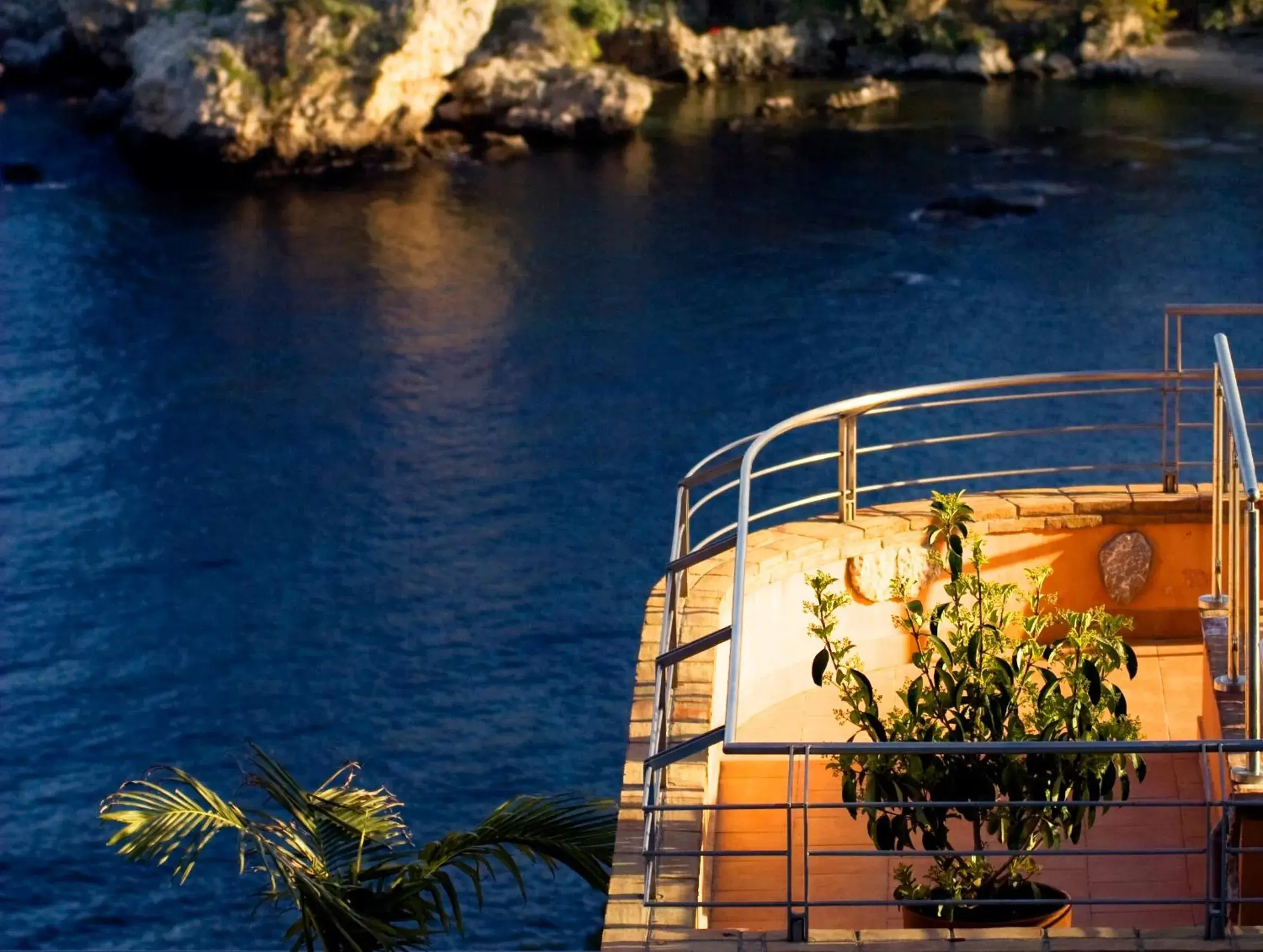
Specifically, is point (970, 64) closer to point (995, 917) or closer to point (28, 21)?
point (28, 21)

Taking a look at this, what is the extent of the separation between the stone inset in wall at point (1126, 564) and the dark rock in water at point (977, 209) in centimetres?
4524

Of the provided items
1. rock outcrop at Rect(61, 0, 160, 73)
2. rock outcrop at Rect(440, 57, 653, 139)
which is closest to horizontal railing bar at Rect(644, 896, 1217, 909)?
Answer: rock outcrop at Rect(440, 57, 653, 139)

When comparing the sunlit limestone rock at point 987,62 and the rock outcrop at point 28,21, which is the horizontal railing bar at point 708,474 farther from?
the rock outcrop at point 28,21

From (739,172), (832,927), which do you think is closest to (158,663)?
(832,927)

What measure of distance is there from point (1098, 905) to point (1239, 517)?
6.72 ft

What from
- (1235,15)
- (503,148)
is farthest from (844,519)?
(1235,15)

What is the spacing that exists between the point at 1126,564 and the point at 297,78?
5700 cm

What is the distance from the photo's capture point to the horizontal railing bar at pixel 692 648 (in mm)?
8453

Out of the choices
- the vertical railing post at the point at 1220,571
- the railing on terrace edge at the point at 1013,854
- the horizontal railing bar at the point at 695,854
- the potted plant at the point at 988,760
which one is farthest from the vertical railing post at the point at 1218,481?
the horizontal railing bar at the point at 695,854

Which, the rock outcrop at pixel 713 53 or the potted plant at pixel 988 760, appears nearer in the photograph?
the potted plant at pixel 988 760

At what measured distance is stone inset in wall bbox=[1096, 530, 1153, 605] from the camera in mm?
12016

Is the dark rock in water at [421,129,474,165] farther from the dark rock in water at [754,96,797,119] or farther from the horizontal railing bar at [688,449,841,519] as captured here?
the horizontal railing bar at [688,449,841,519]

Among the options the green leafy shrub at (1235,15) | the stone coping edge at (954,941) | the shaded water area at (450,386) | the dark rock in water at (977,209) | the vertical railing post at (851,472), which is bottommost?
the stone coping edge at (954,941)

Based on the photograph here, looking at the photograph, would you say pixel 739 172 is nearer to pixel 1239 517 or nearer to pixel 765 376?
pixel 765 376
